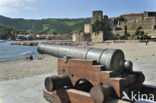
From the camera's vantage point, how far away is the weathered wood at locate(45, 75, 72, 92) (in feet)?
11.7

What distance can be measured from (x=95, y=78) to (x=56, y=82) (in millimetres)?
906

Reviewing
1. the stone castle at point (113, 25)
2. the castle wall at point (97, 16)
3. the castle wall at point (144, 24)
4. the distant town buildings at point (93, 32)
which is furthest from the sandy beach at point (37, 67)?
the castle wall at point (97, 16)

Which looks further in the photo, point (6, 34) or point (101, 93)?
point (6, 34)

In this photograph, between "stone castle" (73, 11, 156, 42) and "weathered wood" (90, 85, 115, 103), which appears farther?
"stone castle" (73, 11, 156, 42)

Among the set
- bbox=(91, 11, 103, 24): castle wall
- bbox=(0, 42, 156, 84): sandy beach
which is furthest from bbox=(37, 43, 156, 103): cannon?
bbox=(91, 11, 103, 24): castle wall

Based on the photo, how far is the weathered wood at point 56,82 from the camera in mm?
3570

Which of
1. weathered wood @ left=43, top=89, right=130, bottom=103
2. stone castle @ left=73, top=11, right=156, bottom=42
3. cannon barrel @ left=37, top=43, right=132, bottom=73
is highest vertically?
stone castle @ left=73, top=11, right=156, bottom=42

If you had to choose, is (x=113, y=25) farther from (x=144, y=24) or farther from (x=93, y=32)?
(x=144, y=24)

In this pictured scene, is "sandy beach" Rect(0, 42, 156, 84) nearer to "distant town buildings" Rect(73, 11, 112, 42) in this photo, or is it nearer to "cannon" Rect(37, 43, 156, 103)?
"cannon" Rect(37, 43, 156, 103)

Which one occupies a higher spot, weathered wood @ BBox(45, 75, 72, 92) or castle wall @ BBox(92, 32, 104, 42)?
castle wall @ BBox(92, 32, 104, 42)

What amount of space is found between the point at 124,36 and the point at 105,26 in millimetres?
13464

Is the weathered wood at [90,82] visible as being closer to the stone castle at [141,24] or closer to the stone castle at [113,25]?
the stone castle at [141,24]

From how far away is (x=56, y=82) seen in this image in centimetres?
362

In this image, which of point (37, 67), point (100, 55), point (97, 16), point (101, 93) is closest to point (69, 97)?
point (101, 93)
